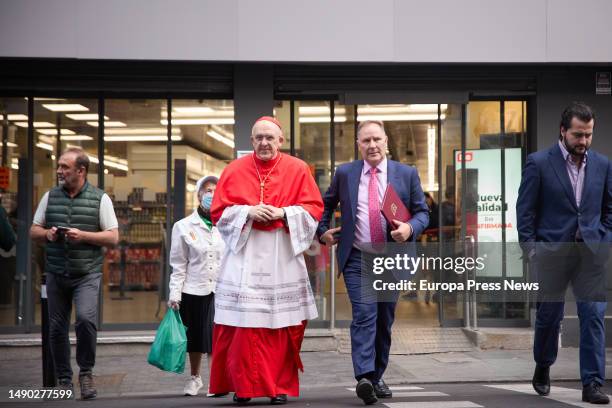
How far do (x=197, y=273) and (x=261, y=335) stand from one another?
183cm

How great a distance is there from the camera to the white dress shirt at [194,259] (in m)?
Result: 8.95

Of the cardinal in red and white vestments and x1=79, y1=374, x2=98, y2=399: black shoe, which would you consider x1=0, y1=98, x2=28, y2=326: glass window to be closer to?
x1=79, y1=374, x2=98, y2=399: black shoe

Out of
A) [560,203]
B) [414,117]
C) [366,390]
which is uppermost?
[414,117]

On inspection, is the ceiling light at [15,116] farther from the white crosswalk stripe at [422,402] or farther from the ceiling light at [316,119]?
the white crosswalk stripe at [422,402]

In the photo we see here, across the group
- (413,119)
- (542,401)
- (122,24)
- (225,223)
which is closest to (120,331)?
(122,24)

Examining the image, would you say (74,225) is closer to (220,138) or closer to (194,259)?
(194,259)

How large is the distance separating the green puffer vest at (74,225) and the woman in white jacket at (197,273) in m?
0.71

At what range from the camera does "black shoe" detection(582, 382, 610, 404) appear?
6928 millimetres

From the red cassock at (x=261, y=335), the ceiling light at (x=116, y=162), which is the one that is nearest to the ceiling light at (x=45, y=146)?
the ceiling light at (x=116, y=162)

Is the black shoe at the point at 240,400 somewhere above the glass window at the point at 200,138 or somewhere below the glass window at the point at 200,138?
below

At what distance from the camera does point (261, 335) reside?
7305mm

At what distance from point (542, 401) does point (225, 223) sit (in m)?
2.57

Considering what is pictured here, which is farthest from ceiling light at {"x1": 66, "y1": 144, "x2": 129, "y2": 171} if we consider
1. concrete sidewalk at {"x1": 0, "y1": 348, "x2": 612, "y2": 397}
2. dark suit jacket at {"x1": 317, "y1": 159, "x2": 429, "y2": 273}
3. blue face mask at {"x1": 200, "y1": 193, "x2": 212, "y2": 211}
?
dark suit jacket at {"x1": 317, "y1": 159, "x2": 429, "y2": 273}

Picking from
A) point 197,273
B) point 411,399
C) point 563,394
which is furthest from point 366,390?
point 197,273
